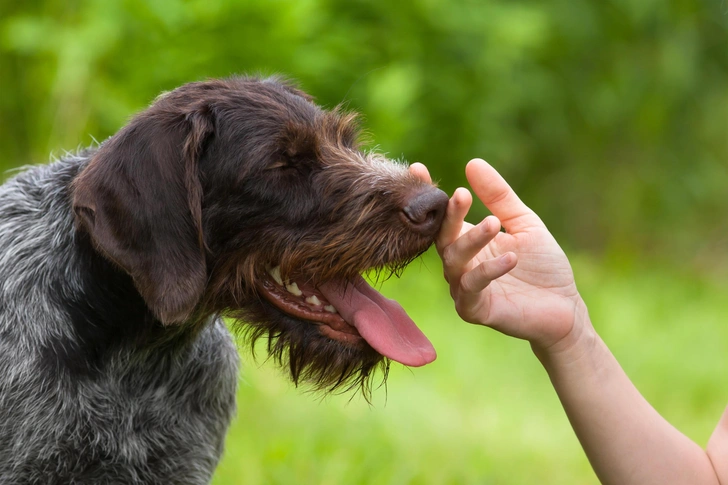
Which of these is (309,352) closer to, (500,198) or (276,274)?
(276,274)

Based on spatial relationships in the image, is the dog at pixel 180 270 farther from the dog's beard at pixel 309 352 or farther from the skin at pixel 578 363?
the skin at pixel 578 363

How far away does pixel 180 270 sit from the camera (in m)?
2.79

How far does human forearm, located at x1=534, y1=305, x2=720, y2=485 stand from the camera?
2.83 m

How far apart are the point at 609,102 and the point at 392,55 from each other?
2.51 m

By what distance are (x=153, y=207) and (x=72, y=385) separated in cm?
65

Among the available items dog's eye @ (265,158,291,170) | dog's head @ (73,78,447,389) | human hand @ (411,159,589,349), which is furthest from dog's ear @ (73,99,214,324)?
human hand @ (411,159,589,349)

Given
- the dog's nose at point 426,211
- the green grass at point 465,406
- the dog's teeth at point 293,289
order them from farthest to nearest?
the green grass at point 465,406 < the dog's teeth at point 293,289 < the dog's nose at point 426,211

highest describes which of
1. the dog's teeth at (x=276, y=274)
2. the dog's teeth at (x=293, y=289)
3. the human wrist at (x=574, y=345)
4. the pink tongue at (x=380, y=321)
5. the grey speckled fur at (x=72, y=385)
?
the human wrist at (x=574, y=345)

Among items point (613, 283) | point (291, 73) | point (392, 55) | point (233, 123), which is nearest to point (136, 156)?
point (233, 123)

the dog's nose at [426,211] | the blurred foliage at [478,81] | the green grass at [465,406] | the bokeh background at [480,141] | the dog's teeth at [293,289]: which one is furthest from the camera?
the blurred foliage at [478,81]

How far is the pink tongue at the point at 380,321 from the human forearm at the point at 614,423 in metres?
0.39

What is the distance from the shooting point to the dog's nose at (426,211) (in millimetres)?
2820

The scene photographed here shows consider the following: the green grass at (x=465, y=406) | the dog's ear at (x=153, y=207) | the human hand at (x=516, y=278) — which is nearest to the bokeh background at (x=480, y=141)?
the green grass at (x=465, y=406)

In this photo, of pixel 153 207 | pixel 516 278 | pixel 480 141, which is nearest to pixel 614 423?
pixel 516 278
